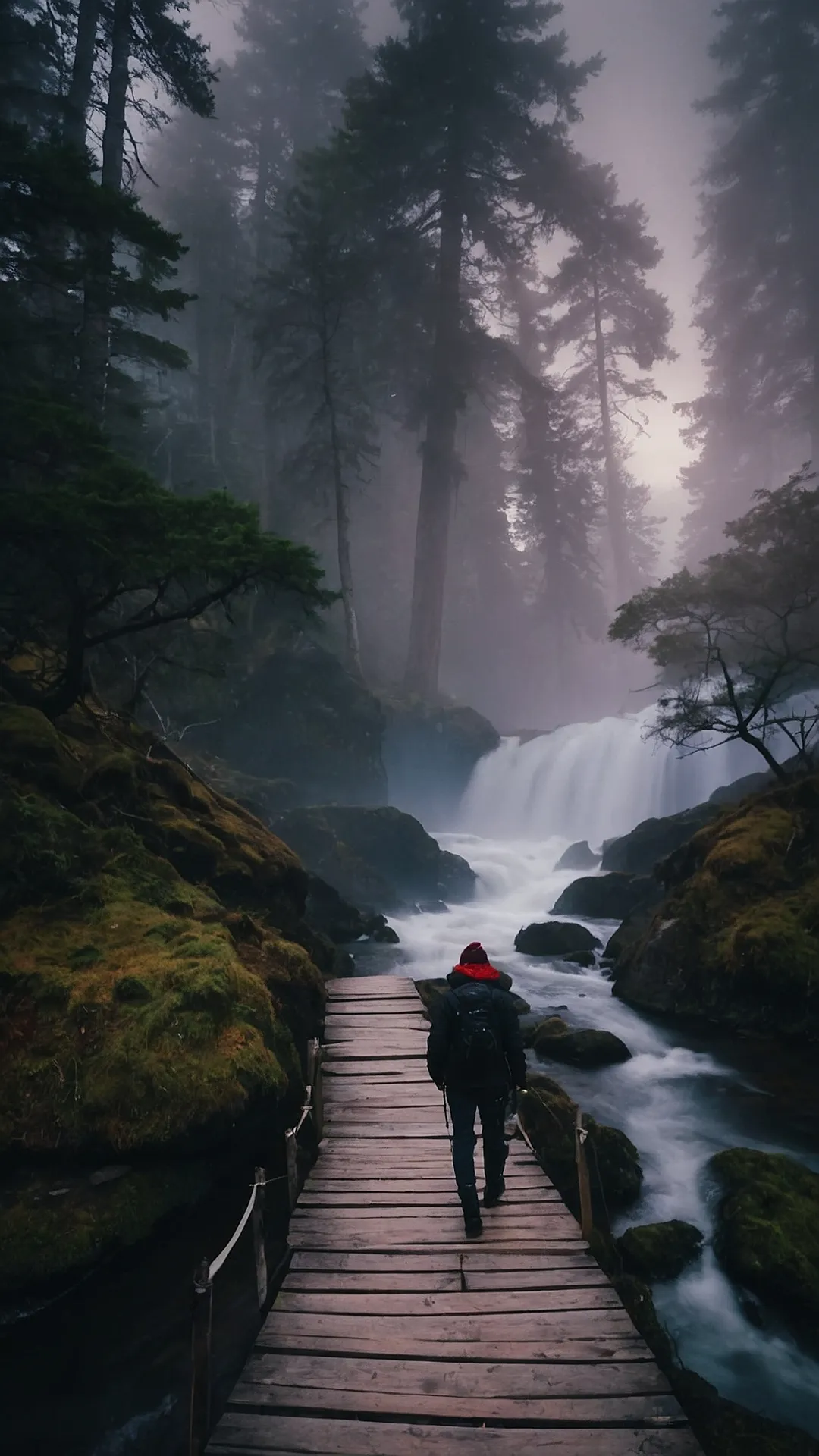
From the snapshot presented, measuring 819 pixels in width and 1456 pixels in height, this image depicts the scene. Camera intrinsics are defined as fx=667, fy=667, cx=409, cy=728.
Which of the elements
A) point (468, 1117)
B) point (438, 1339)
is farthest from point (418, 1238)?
point (438, 1339)

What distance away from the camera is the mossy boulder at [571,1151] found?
7340 mm

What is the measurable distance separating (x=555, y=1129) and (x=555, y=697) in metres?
56.4

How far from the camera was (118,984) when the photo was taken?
254 inches

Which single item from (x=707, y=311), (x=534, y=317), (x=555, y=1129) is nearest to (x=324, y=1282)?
(x=555, y=1129)

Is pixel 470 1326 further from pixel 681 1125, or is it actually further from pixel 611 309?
pixel 611 309

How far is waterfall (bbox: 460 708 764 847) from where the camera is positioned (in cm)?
3006

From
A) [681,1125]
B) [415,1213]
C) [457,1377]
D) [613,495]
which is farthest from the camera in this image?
[613,495]

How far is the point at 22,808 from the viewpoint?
24.6 feet

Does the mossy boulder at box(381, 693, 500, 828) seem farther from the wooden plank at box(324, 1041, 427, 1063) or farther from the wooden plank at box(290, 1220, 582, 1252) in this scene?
the wooden plank at box(290, 1220, 582, 1252)

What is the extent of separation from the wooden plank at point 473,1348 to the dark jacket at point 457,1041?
143 cm

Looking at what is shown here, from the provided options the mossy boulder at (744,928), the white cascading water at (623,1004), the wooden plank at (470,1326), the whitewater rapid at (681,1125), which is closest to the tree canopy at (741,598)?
the mossy boulder at (744,928)

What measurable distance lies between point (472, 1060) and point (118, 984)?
3595mm

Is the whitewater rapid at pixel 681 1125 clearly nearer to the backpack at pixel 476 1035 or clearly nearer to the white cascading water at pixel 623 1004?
the white cascading water at pixel 623 1004

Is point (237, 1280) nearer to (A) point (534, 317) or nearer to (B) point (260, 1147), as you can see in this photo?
(B) point (260, 1147)
